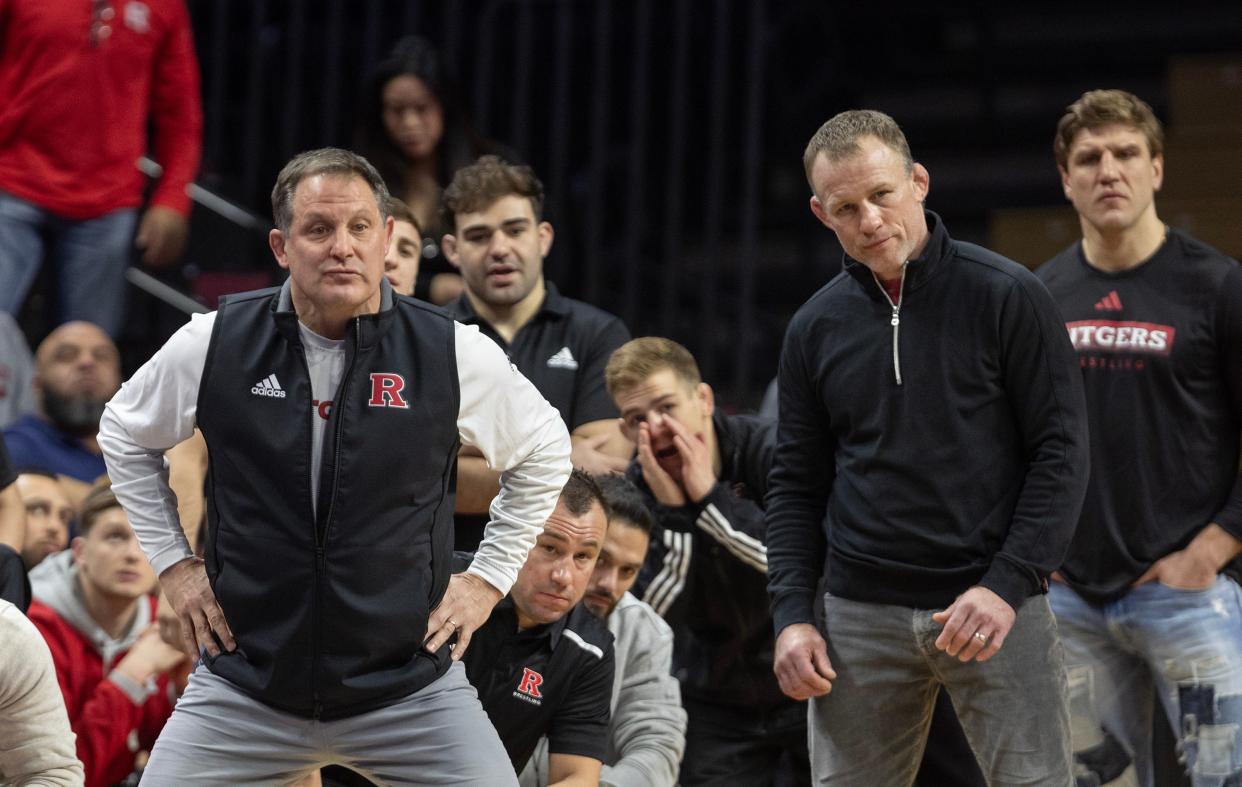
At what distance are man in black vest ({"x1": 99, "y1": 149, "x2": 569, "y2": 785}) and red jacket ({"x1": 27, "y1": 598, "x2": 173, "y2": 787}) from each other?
3.93 ft

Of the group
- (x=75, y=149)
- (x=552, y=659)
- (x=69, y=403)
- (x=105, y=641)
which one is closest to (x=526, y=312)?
(x=552, y=659)

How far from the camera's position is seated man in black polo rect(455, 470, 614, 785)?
353 centimetres

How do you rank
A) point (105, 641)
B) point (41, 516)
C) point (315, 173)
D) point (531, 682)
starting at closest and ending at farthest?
point (315, 173) → point (531, 682) → point (105, 641) → point (41, 516)

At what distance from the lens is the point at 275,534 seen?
2812 mm

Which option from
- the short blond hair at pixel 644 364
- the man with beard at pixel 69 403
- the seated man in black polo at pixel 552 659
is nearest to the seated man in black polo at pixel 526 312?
the short blond hair at pixel 644 364

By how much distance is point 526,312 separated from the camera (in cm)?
429

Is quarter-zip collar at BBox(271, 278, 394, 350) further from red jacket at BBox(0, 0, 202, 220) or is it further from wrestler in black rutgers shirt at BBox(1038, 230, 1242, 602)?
red jacket at BBox(0, 0, 202, 220)

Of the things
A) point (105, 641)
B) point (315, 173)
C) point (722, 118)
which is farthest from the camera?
point (722, 118)

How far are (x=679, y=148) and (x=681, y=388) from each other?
7.51 ft

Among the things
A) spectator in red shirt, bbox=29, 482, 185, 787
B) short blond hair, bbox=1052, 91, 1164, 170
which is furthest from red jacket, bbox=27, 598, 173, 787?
short blond hair, bbox=1052, 91, 1164, 170

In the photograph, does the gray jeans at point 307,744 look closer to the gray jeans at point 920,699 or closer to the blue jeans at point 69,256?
the gray jeans at point 920,699

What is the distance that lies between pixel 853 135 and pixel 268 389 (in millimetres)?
1120

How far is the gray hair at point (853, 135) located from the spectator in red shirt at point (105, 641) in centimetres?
215

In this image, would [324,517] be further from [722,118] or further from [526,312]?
[722,118]
